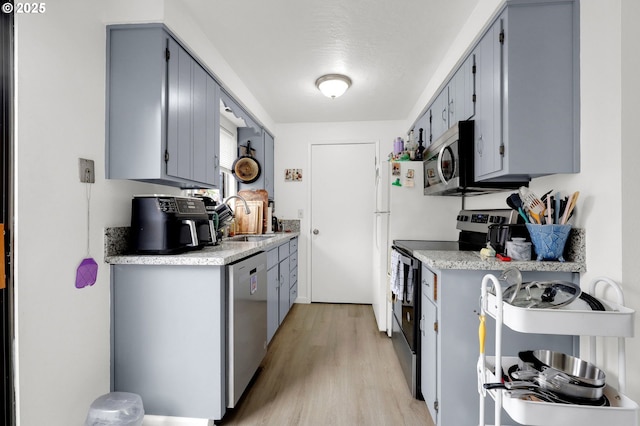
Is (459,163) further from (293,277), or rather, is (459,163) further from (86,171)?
(293,277)

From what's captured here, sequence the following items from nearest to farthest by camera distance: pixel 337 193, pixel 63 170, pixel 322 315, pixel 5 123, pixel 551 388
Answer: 1. pixel 551 388
2. pixel 5 123
3. pixel 63 170
4. pixel 322 315
5. pixel 337 193

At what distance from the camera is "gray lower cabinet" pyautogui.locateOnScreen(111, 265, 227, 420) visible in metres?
1.58

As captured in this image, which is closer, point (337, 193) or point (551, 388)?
point (551, 388)

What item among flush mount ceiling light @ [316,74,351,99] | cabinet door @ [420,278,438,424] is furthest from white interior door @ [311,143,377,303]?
cabinet door @ [420,278,438,424]

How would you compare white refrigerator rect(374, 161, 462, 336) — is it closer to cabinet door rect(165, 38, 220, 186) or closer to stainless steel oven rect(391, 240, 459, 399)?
stainless steel oven rect(391, 240, 459, 399)

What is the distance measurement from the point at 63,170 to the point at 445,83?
2.53 meters

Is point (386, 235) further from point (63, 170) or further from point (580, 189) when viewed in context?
point (63, 170)

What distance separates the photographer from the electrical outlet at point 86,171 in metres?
1.52

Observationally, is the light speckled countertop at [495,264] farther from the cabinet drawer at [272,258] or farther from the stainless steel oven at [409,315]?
the cabinet drawer at [272,258]

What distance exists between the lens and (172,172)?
181cm

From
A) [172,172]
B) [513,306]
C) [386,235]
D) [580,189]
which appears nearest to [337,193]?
[386,235]

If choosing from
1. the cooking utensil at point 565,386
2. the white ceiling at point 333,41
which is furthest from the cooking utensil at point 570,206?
the white ceiling at point 333,41

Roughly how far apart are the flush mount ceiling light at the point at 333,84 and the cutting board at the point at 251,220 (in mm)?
1319

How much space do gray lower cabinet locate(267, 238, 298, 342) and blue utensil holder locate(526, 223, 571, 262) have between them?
182 centimetres
